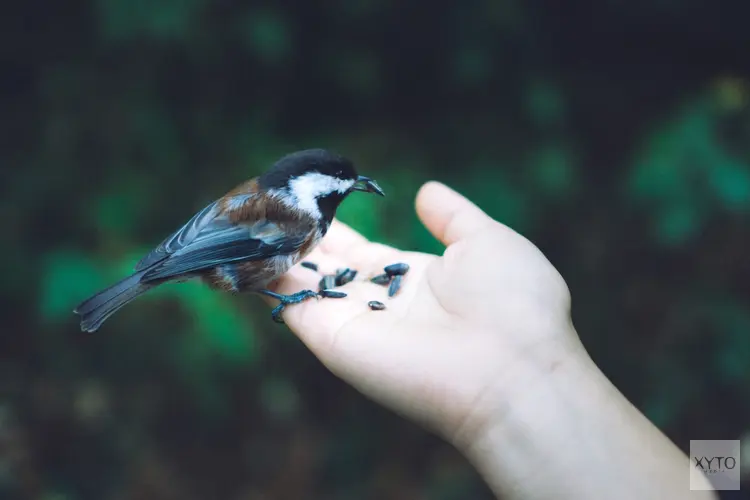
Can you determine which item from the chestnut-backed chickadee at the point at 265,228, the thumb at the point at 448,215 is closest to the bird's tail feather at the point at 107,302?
the chestnut-backed chickadee at the point at 265,228

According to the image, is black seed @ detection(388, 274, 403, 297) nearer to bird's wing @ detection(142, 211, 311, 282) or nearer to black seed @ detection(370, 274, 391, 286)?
black seed @ detection(370, 274, 391, 286)

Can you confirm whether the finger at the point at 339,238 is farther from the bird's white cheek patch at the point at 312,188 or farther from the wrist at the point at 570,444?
the wrist at the point at 570,444

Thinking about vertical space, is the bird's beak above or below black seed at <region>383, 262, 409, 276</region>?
above

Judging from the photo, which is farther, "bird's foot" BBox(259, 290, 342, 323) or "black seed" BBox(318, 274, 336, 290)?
"black seed" BBox(318, 274, 336, 290)

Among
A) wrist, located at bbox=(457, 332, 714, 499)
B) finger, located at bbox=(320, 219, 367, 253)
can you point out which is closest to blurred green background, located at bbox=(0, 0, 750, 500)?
finger, located at bbox=(320, 219, 367, 253)

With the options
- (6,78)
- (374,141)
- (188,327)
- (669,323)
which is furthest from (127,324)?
(669,323)

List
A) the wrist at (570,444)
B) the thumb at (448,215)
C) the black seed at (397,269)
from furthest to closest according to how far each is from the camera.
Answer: the black seed at (397,269)
the thumb at (448,215)
the wrist at (570,444)

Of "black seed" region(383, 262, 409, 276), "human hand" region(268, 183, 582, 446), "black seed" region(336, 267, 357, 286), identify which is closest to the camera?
"human hand" region(268, 183, 582, 446)
